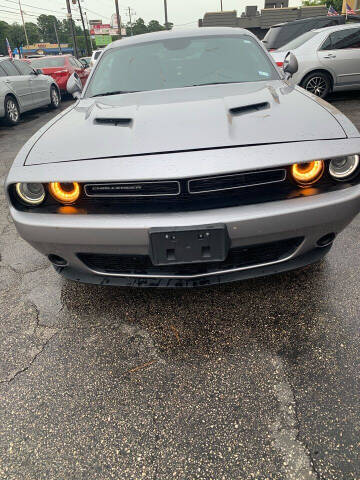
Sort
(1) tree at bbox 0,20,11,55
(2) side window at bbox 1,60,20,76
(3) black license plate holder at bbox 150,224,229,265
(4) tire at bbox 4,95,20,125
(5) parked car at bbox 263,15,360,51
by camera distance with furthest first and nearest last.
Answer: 1. (1) tree at bbox 0,20,11,55
2. (5) parked car at bbox 263,15,360,51
3. (2) side window at bbox 1,60,20,76
4. (4) tire at bbox 4,95,20,125
5. (3) black license plate holder at bbox 150,224,229,265

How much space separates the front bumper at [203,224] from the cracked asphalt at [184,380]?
0.31 metres

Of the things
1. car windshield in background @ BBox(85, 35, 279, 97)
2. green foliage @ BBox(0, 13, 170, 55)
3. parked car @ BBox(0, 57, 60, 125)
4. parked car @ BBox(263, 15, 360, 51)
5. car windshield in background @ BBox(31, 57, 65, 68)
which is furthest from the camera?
green foliage @ BBox(0, 13, 170, 55)

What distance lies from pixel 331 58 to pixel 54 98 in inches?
282

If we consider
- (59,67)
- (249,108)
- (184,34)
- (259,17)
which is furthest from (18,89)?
(259,17)

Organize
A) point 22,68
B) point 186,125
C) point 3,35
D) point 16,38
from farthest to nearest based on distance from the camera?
point 16,38 < point 3,35 < point 22,68 < point 186,125

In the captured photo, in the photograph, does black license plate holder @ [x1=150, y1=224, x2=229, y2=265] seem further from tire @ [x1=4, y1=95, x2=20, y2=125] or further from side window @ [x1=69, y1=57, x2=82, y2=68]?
side window @ [x1=69, y1=57, x2=82, y2=68]

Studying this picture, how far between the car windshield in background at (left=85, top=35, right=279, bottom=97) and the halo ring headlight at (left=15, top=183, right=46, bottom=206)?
1242 millimetres

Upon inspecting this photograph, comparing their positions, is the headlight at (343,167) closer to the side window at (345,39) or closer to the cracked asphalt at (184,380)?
the cracked asphalt at (184,380)

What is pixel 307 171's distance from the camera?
1633mm

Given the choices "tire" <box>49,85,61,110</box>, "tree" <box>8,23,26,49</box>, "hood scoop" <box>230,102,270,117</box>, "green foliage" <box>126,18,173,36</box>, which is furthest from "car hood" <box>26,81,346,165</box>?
"green foliage" <box>126,18,173,36</box>

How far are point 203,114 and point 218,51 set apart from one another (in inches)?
51.6

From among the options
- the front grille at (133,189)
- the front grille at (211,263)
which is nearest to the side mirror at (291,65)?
the front grille at (211,263)

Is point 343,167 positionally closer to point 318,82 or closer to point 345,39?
point 318,82

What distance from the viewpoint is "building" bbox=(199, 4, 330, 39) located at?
98.5 feet
